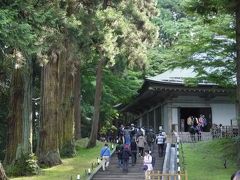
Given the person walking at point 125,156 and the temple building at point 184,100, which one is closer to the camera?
the person walking at point 125,156

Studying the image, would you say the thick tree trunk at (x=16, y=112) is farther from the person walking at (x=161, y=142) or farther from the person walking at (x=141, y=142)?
the person walking at (x=161, y=142)

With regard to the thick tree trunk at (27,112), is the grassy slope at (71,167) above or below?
below

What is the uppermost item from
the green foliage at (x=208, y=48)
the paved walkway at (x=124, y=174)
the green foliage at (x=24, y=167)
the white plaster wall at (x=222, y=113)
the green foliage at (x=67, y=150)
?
the green foliage at (x=208, y=48)

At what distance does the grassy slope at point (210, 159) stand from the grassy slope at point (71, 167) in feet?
16.1

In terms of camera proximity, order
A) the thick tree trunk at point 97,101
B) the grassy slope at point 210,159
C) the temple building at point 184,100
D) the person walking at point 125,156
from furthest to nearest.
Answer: the thick tree trunk at point 97,101 → the temple building at point 184,100 → the person walking at point 125,156 → the grassy slope at point 210,159

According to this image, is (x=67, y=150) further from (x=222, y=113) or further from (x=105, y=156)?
(x=222, y=113)

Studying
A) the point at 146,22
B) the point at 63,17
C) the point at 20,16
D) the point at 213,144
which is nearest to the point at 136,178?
the point at 213,144

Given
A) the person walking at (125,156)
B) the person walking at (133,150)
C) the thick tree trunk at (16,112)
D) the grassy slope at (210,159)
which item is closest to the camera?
the grassy slope at (210,159)

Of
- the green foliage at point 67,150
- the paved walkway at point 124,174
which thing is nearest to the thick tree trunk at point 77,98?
the green foliage at point 67,150

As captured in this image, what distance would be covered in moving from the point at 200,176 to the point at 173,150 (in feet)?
20.6

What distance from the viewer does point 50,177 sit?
18719 mm

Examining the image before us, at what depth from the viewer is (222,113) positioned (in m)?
31.8

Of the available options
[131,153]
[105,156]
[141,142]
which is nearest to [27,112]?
[105,156]

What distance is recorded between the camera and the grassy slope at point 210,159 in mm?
17516
